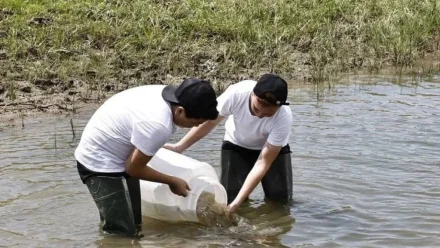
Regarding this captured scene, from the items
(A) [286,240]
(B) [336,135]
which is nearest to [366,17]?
(B) [336,135]

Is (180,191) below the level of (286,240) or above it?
above

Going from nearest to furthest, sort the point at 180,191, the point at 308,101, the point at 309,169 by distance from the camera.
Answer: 1. the point at 180,191
2. the point at 309,169
3. the point at 308,101

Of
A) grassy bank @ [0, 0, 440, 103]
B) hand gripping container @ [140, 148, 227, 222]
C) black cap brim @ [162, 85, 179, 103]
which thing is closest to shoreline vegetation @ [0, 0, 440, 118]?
grassy bank @ [0, 0, 440, 103]

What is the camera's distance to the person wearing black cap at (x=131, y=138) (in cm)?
483

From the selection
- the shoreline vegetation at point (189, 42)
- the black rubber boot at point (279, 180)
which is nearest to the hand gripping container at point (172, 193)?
the black rubber boot at point (279, 180)

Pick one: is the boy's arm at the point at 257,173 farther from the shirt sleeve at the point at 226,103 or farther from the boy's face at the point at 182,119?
the boy's face at the point at 182,119

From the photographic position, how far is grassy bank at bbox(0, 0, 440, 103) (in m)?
10.7

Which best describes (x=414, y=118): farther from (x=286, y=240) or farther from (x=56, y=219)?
(x=56, y=219)

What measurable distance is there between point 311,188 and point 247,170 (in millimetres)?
1132

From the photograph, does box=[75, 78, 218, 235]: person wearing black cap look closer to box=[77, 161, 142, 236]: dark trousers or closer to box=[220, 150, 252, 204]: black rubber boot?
box=[77, 161, 142, 236]: dark trousers

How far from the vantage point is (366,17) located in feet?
45.2

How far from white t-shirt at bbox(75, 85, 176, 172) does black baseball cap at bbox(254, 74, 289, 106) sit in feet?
2.29

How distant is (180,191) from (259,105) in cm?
79

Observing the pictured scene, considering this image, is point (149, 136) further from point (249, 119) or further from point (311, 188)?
point (311, 188)
